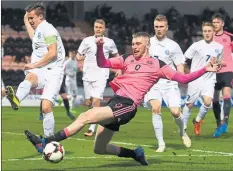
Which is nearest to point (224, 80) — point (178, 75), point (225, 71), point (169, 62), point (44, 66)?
point (225, 71)

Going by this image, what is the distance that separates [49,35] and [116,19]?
27840 millimetres

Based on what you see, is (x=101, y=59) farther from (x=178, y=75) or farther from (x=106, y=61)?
(x=178, y=75)

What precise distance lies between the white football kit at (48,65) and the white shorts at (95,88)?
4499mm

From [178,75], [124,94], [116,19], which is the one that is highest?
[178,75]

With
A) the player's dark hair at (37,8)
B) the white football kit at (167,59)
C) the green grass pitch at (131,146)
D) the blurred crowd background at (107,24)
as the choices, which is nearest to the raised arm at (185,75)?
the green grass pitch at (131,146)

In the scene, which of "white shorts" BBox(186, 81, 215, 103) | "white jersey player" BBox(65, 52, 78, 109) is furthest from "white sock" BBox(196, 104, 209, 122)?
"white jersey player" BBox(65, 52, 78, 109)

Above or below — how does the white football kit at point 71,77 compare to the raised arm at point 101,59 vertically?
below

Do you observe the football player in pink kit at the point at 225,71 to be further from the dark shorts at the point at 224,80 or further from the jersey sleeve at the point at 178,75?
the jersey sleeve at the point at 178,75

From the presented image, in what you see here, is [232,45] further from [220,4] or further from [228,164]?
[220,4]


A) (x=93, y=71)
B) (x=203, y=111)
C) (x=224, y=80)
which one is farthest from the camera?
(x=93, y=71)

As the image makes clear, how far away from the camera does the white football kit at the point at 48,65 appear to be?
1220 centimetres

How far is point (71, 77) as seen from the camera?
30.6 m

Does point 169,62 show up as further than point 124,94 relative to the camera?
Yes

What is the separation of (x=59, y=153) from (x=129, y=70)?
1.75 m
